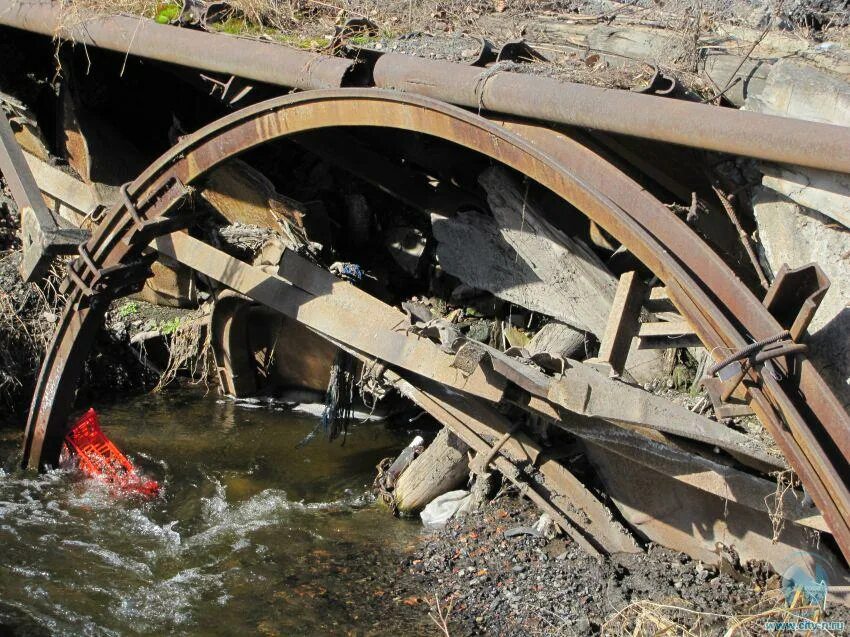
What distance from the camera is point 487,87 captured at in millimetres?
4195

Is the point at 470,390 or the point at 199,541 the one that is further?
the point at 199,541

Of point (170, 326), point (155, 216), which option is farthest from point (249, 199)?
point (170, 326)

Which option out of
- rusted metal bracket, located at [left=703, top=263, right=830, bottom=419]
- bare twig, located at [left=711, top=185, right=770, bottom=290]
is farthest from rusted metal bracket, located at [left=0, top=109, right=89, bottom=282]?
rusted metal bracket, located at [left=703, top=263, right=830, bottom=419]

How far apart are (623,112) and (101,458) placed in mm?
4637

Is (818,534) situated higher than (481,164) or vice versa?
(481,164)

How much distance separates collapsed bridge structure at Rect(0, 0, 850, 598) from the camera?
3434 millimetres

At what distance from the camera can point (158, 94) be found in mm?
7465

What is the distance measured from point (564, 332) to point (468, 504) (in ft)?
4.17

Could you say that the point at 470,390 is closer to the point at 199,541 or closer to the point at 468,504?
the point at 468,504

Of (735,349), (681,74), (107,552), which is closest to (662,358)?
(681,74)

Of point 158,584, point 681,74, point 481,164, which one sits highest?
point 681,74

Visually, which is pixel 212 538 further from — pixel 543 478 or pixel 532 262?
pixel 532 262

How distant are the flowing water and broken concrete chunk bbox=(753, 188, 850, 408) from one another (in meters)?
2.48

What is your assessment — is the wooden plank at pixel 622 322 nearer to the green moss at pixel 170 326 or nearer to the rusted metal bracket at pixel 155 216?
the rusted metal bracket at pixel 155 216
